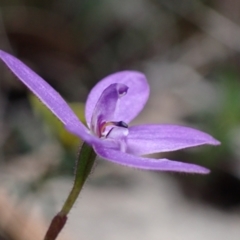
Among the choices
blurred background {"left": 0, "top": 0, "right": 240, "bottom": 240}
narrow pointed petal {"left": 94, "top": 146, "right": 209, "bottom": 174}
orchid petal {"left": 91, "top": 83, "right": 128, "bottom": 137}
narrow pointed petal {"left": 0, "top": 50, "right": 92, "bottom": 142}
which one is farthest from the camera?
blurred background {"left": 0, "top": 0, "right": 240, "bottom": 240}

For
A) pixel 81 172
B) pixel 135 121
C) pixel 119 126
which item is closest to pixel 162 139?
pixel 119 126

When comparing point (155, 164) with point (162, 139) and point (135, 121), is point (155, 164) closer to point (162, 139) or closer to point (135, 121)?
point (162, 139)

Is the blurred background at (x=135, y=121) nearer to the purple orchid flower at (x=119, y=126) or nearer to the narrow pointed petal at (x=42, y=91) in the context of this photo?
the purple orchid flower at (x=119, y=126)

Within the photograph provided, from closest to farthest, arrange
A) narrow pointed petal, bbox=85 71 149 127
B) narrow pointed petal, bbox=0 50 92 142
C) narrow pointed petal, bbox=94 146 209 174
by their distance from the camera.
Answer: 1. narrow pointed petal, bbox=94 146 209 174
2. narrow pointed petal, bbox=0 50 92 142
3. narrow pointed petal, bbox=85 71 149 127

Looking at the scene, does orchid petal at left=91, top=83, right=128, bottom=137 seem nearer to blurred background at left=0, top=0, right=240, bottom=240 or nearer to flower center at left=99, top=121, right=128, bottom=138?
flower center at left=99, top=121, right=128, bottom=138

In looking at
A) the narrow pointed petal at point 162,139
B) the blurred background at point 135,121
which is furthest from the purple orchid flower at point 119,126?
the blurred background at point 135,121

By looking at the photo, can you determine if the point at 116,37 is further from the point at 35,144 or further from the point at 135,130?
the point at 135,130

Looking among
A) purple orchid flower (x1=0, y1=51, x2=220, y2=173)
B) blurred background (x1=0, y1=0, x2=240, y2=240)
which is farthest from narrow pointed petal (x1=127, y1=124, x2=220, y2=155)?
blurred background (x1=0, y1=0, x2=240, y2=240)
